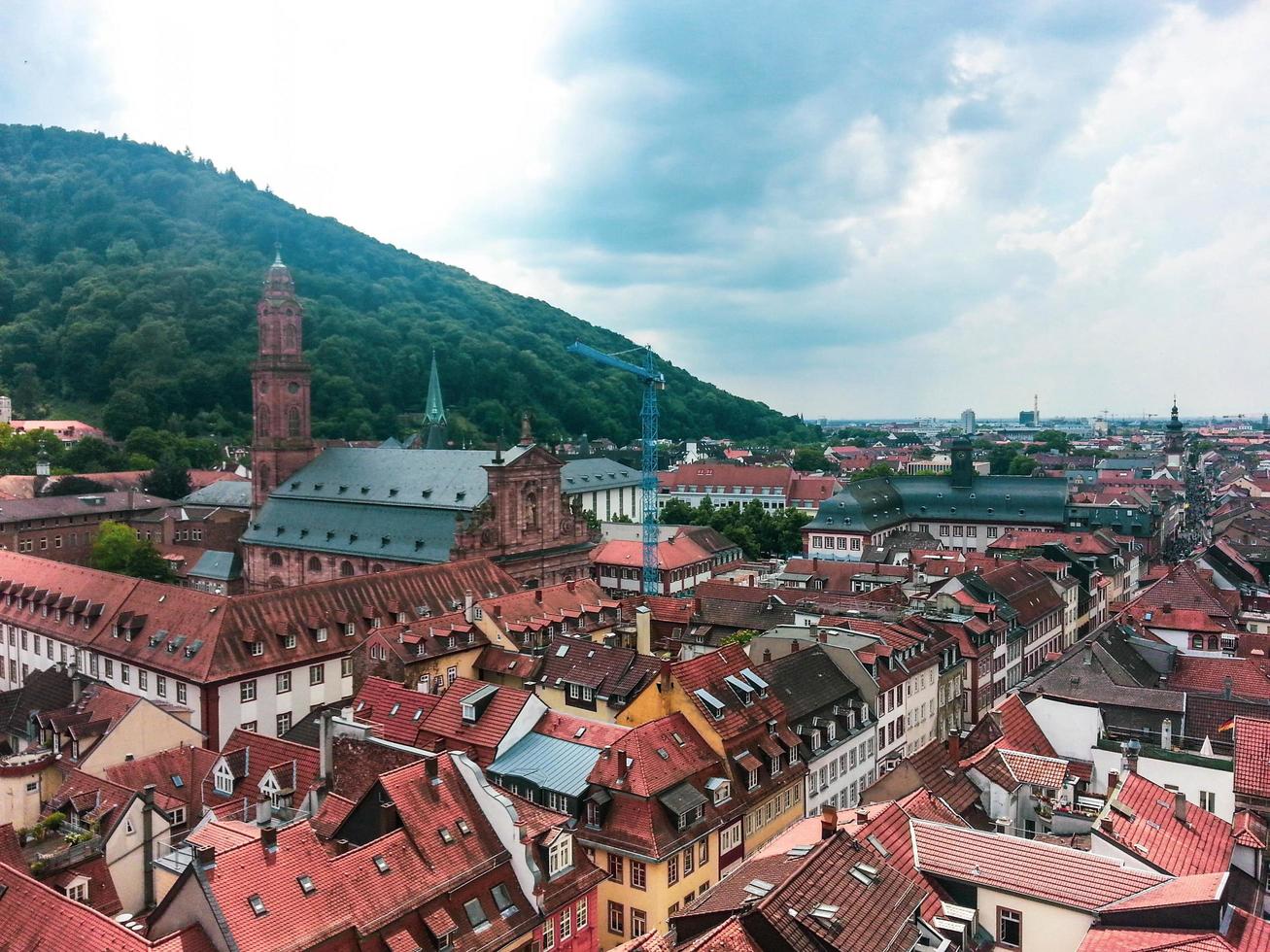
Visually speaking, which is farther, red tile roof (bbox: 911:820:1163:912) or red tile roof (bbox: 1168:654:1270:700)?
red tile roof (bbox: 1168:654:1270:700)

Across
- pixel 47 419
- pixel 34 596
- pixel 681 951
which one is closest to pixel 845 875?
pixel 681 951

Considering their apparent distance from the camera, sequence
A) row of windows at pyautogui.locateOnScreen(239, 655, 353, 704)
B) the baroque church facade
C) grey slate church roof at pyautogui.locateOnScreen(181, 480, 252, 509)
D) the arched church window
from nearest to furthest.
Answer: row of windows at pyautogui.locateOnScreen(239, 655, 353, 704) < the baroque church facade < the arched church window < grey slate church roof at pyautogui.locateOnScreen(181, 480, 252, 509)

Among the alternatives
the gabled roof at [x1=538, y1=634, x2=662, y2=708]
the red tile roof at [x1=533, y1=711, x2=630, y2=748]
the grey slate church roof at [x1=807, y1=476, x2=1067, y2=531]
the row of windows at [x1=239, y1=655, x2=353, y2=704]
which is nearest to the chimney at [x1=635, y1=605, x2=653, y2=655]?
the gabled roof at [x1=538, y1=634, x2=662, y2=708]

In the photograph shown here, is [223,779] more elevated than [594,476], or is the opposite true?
[594,476]

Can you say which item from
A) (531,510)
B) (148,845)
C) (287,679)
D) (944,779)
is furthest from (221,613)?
(944,779)

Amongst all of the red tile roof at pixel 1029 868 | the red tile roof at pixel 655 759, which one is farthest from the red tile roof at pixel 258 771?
the red tile roof at pixel 1029 868

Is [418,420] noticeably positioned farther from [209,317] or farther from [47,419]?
[47,419]

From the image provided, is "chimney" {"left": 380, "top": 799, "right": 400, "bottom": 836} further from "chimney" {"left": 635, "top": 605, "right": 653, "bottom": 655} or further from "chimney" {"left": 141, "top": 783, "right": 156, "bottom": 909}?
"chimney" {"left": 635, "top": 605, "right": 653, "bottom": 655}

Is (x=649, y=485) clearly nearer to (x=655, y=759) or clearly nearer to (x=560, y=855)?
(x=655, y=759)
